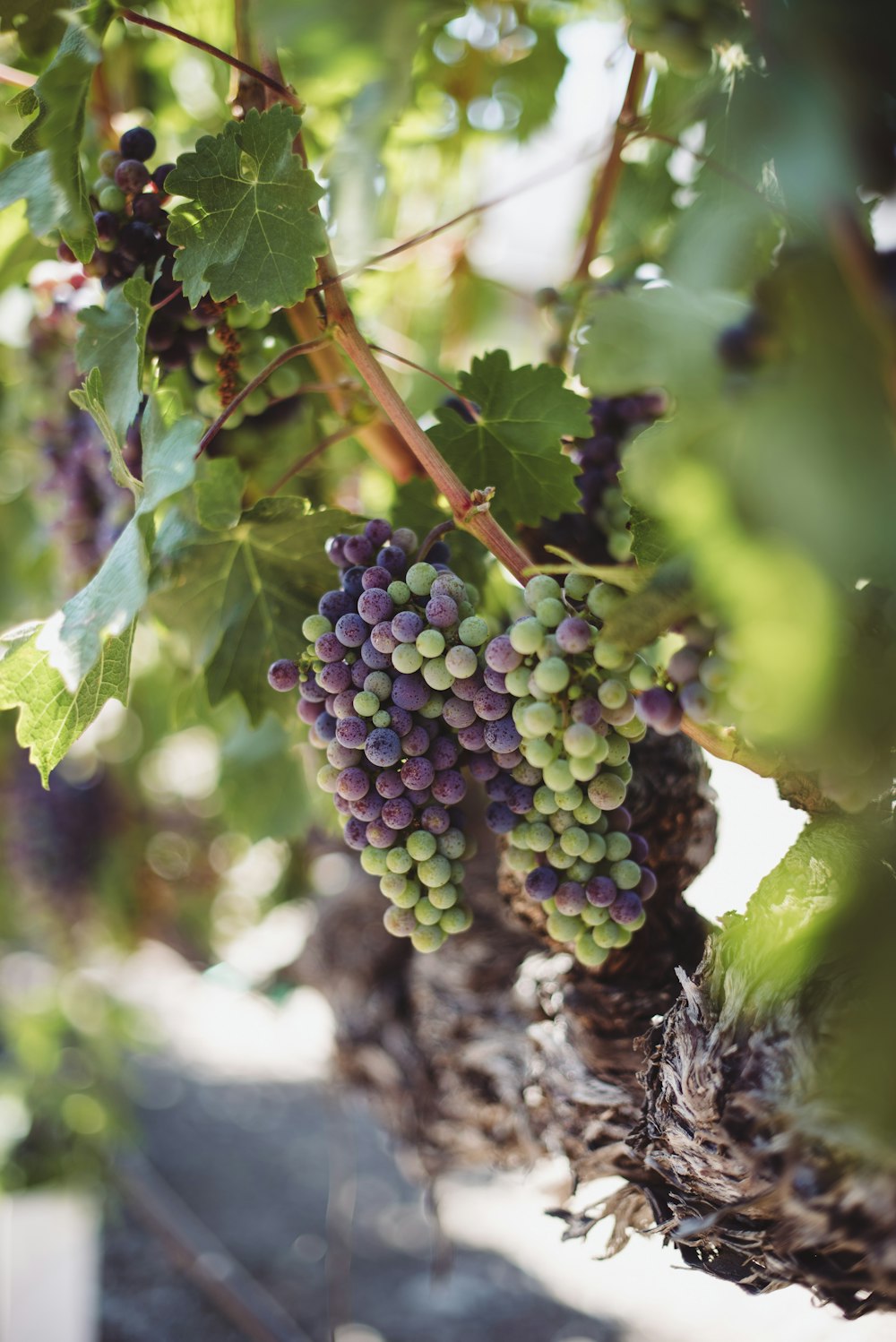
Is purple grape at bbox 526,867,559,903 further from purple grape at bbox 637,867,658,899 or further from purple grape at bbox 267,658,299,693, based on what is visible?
purple grape at bbox 267,658,299,693

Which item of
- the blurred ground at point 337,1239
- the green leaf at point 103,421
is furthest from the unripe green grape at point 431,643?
the blurred ground at point 337,1239

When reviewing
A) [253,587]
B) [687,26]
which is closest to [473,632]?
[253,587]

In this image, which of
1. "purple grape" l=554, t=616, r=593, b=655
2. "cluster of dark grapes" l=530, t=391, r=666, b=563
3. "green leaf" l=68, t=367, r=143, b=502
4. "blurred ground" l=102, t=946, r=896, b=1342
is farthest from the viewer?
"blurred ground" l=102, t=946, r=896, b=1342

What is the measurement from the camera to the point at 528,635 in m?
0.47

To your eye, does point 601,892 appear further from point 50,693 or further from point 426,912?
point 50,693

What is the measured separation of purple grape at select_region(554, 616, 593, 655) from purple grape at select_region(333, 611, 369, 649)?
12cm

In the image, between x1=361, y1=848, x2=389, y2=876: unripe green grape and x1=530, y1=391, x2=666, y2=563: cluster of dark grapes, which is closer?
x1=361, y1=848, x2=389, y2=876: unripe green grape

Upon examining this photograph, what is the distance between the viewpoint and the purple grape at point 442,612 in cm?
50

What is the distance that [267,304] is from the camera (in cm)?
60

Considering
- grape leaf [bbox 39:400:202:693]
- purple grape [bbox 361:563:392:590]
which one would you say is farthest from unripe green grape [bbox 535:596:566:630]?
grape leaf [bbox 39:400:202:693]

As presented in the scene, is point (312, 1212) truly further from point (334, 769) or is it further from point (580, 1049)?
point (334, 769)

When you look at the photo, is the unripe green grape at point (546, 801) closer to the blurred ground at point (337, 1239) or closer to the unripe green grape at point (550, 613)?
the unripe green grape at point (550, 613)

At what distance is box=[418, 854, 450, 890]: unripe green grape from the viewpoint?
53 centimetres

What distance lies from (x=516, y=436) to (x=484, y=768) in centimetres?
24
